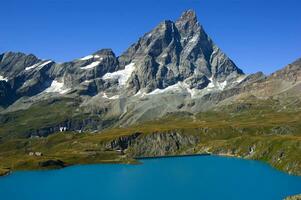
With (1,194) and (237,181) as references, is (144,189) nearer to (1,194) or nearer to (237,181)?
(237,181)

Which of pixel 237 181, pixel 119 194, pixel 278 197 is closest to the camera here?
pixel 278 197

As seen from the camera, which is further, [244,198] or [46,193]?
[46,193]

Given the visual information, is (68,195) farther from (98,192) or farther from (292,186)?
(292,186)

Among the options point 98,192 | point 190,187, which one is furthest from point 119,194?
point 190,187

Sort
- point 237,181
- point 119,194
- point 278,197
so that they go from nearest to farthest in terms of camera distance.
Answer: point 278,197, point 119,194, point 237,181

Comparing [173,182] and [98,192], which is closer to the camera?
[98,192]

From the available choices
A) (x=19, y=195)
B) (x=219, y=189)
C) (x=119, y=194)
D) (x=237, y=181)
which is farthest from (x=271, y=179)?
(x=19, y=195)

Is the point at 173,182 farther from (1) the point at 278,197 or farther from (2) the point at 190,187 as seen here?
(1) the point at 278,197
